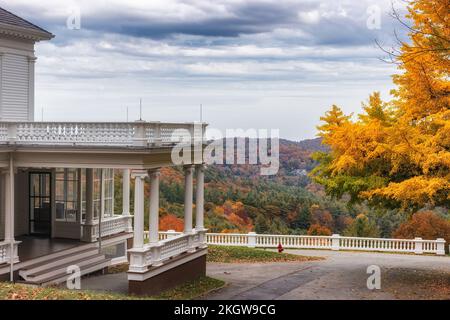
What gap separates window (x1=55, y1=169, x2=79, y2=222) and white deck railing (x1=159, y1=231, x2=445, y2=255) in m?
8.95

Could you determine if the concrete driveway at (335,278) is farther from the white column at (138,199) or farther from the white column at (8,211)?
the white column at (8,211)

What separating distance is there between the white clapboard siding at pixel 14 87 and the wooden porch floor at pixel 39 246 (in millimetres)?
4370

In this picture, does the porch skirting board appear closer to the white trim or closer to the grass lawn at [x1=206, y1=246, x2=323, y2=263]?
the white trim

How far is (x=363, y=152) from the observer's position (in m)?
20.3

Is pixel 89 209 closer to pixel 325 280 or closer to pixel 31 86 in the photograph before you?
pixel 31 86

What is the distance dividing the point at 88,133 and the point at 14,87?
618 centimetres

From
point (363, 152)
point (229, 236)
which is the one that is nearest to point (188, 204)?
point (363, 152)

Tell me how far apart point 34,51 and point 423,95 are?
1381 centimetres

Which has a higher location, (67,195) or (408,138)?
(408,138)

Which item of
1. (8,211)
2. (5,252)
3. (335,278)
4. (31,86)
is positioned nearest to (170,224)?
(31,86)

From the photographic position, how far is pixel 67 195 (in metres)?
23.1

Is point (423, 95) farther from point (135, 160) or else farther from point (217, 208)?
point (217, 208)

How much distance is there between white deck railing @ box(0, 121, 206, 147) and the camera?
17.3 meters

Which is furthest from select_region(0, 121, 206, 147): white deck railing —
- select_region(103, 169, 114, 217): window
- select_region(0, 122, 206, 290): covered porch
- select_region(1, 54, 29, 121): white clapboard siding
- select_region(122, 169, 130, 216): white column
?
select_region(103, 169, 114, 217): window
